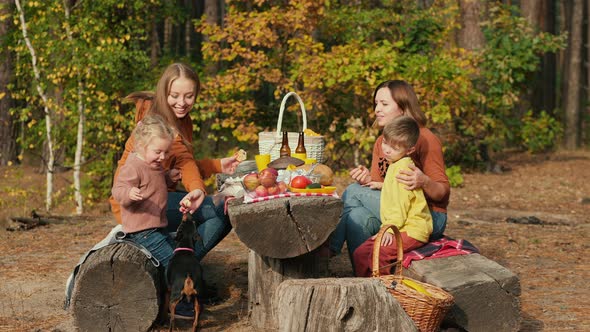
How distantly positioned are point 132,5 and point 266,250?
8.89 meters

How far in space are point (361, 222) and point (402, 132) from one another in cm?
80

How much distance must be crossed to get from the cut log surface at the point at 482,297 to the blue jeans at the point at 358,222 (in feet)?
2.46

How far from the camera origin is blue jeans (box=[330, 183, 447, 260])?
6.27 meters

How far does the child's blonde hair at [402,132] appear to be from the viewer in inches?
233

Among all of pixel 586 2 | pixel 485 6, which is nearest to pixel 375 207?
pixel 485 6

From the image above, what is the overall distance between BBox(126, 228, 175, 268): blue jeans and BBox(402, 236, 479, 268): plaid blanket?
5.09ft

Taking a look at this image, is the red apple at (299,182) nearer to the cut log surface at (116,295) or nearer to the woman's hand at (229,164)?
the cut log surface at (116,295)

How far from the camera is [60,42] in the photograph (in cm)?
1230

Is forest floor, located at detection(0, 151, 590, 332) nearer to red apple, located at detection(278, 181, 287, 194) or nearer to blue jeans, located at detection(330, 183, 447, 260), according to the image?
blue jeans, located at detection(330, 183, 447, 260)

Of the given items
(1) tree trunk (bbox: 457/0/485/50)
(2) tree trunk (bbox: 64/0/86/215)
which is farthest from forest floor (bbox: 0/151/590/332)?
(1) tree trunk (bbox: 457/0/485/50)

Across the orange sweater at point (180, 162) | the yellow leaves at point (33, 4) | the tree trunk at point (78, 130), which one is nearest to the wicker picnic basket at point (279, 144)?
the orange sweater at point (180, 162)

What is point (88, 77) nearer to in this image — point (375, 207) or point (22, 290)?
point (22, 290)

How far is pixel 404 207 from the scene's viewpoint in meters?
5.92

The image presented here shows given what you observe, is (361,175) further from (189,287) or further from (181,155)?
(189,287)
